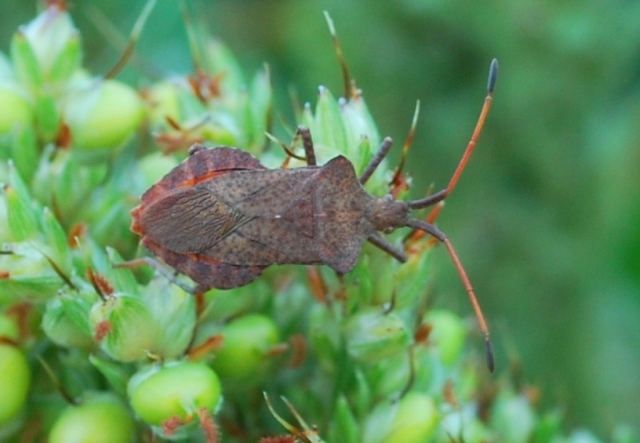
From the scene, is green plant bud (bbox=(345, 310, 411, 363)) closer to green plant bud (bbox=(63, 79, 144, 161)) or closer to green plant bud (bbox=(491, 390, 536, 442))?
green plant bud (bbox=(491, 390, 536, 442))

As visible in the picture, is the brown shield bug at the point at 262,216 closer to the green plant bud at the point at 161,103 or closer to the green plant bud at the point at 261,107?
the green plant bud at the point at 261,107

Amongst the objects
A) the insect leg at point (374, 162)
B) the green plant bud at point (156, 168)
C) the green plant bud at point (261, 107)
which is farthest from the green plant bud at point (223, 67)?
the insect leg at point (374, 162)

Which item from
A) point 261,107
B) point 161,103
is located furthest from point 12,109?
point 261,107

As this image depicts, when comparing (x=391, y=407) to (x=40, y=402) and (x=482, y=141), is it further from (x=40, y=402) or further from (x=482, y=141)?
(x=482, y=141)

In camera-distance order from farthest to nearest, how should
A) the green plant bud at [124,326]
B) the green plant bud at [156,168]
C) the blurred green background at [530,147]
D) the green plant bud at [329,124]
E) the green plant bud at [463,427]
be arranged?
the blurred green background at [530,147], the green plant bud at [156,168], the green plant bud at [463,427], the green plant bud at [329,124], the green plant bud at [124,326]

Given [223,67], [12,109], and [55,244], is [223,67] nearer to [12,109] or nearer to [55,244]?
[12,109]

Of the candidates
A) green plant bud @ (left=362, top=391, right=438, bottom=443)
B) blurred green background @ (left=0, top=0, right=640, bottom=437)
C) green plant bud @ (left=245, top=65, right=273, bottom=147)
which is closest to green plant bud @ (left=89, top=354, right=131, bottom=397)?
green plant bud @ (left=362, top=391, right=438, bottom=443)

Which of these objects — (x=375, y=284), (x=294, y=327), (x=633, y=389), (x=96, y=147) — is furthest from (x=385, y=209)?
(x=633, y=389)

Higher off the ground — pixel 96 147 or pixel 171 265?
pixel 96 147
